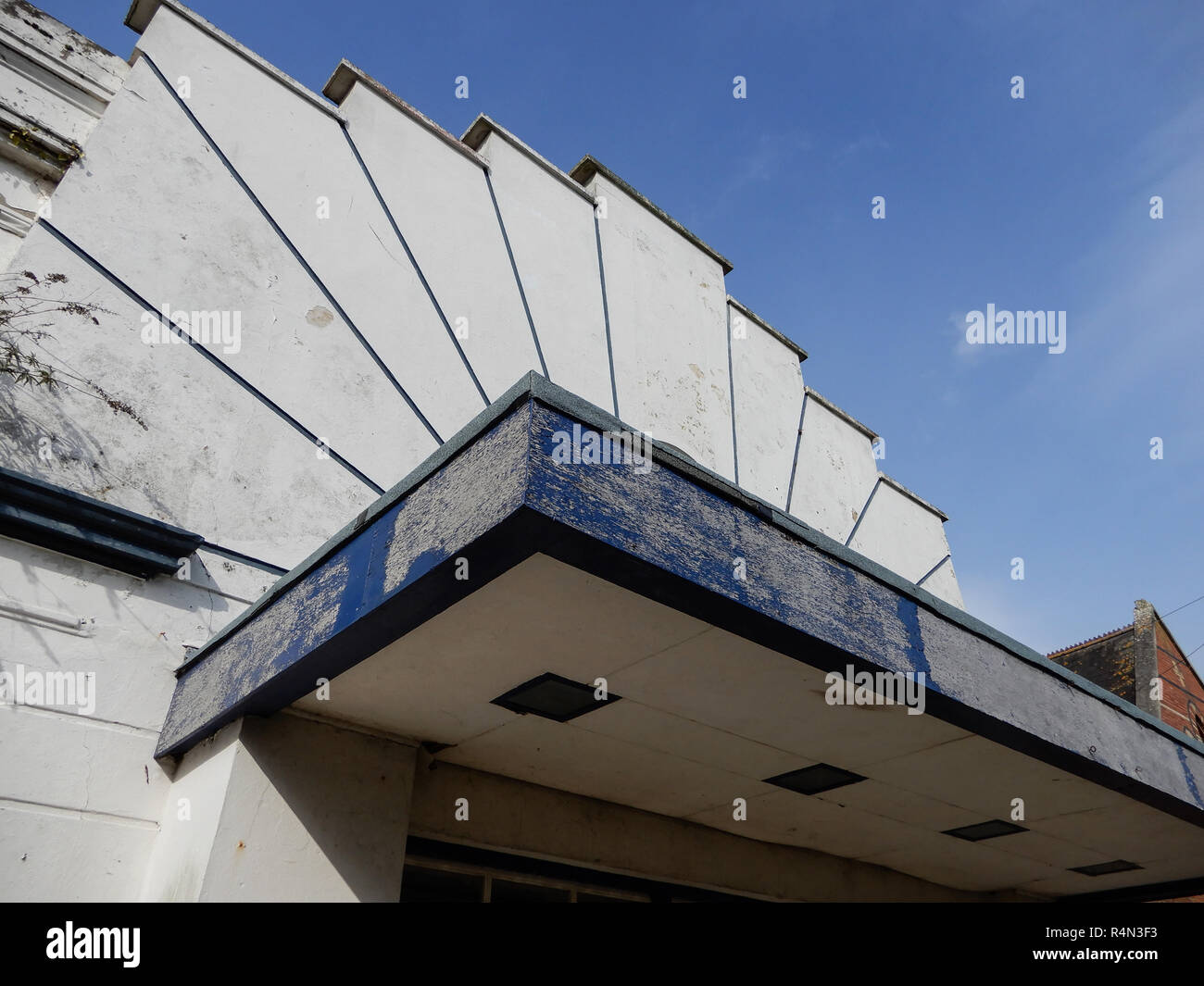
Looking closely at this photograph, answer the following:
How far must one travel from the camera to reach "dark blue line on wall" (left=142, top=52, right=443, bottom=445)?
5410 millimetres

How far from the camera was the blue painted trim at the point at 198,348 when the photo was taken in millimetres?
4551

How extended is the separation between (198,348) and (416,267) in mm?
1833

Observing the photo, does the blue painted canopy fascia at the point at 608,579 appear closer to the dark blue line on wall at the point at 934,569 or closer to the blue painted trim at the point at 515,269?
the blue painted trim at the point at 515,269

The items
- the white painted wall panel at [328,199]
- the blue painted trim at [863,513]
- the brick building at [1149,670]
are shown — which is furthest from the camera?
the brick building at [1149,670]

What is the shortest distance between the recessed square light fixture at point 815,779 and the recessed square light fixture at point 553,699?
1313mm

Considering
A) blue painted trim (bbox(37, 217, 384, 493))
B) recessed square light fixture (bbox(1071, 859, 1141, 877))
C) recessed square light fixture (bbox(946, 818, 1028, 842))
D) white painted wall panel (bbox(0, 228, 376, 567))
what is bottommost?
recessed square light fixture (bbox(1071, 859, 1141, 877))

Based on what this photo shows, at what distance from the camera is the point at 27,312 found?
4.27 m

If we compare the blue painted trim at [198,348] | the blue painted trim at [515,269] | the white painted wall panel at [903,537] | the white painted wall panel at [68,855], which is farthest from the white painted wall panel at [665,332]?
the white painted wall panel at [68,855]

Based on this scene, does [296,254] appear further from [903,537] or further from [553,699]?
[903,537]

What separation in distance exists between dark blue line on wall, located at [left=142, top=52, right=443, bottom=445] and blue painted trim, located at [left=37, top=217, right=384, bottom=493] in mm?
663

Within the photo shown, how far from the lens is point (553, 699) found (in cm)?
386

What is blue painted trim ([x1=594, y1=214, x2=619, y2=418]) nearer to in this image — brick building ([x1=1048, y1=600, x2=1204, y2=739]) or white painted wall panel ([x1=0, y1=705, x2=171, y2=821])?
white painted wall panel ([x1=0, y1=705, x2=171, y2=821])

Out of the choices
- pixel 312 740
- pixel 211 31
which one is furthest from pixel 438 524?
pixel 211 31

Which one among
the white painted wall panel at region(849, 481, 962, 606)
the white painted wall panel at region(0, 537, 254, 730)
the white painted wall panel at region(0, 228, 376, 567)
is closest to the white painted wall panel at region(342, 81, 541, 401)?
the white painted wall panel at region(0, 228, 376, 567)
